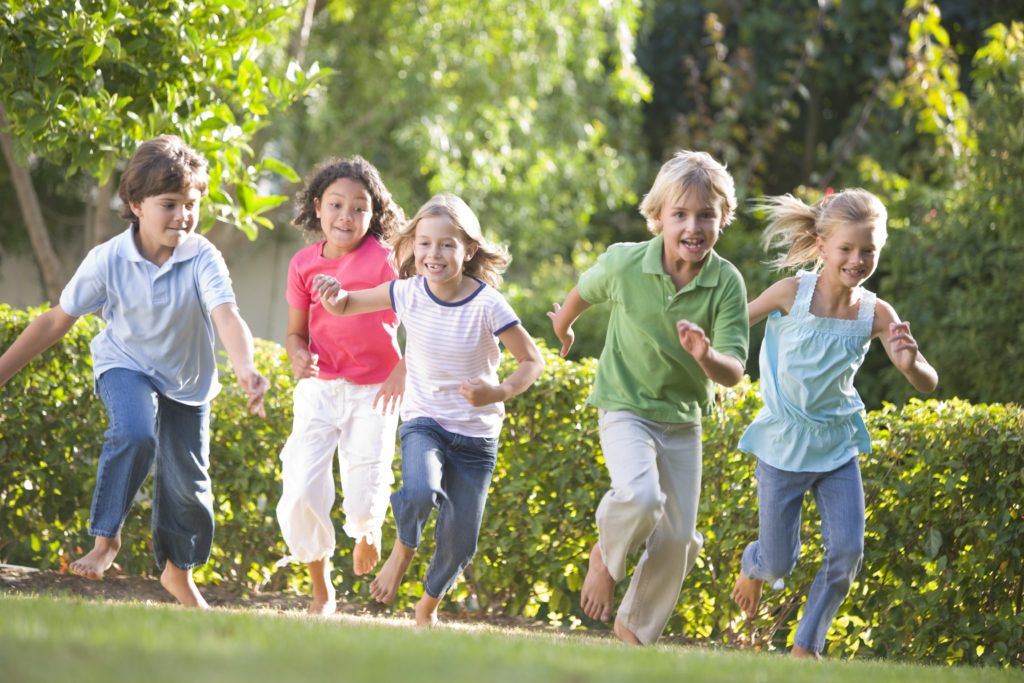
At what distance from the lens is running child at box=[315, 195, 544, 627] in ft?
15.5

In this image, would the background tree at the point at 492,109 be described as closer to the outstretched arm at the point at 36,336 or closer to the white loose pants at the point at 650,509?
the white loose pants at the point at 650,509

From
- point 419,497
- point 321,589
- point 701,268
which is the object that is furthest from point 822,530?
point 321,589

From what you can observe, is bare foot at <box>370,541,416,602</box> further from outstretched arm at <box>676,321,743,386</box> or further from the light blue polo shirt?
outstretched arm at <box>676,321,743,386</box>

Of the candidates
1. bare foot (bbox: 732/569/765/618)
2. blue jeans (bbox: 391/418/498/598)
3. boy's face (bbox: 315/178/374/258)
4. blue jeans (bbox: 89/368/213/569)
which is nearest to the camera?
blue jeans (bbox: 89/368/213/569)

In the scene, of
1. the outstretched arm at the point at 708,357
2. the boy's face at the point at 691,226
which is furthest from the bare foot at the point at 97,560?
the boy's face at the point at 691,226

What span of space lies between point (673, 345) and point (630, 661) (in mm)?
1531

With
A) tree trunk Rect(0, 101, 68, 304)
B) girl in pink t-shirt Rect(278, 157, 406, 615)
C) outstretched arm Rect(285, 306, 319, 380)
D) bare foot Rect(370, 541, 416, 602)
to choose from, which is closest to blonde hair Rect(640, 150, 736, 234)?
girl in pink t-shirt Rect(278, 157, 406, 615)

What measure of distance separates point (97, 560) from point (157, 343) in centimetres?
87

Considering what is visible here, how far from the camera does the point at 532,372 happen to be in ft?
15.2

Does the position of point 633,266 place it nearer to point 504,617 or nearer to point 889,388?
point 504,617

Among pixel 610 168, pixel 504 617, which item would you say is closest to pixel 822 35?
pixel 610 168

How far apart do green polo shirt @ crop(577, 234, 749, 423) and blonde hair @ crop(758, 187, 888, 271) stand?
2.17ft

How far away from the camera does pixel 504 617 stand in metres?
6.12

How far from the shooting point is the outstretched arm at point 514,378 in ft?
14.5
